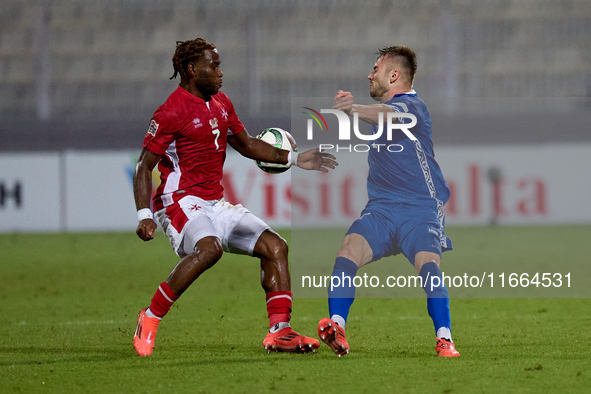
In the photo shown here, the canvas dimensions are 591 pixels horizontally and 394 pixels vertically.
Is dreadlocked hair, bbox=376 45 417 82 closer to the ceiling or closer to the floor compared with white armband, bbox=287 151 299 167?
closer to the ceiling

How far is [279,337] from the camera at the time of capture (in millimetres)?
4637

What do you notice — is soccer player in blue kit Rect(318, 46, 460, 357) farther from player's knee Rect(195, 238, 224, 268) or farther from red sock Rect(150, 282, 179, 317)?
red sock Rect(150, 282, 179, 317)

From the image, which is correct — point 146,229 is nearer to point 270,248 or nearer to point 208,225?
point 208,225

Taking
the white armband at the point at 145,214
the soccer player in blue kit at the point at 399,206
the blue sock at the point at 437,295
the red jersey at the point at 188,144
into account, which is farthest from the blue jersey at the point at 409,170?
the white armband at the point at 145,214

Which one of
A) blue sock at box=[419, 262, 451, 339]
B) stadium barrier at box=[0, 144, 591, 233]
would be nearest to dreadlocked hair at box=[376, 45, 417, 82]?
blue sock at box=[419, 262, 451, 339]

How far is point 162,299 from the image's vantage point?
15.1 feet

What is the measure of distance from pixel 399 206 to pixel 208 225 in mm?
1118

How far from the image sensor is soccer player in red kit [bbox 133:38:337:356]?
458 centimetres

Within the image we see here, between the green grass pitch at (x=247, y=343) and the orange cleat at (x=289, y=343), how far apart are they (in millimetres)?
65

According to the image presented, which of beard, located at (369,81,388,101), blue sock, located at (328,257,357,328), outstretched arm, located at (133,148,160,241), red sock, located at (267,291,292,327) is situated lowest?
red sock, located at (267,291,292,327)

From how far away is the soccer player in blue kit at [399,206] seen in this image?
433 centimetres

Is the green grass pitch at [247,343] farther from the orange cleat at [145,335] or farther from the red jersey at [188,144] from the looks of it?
the red jersey at [188,144]

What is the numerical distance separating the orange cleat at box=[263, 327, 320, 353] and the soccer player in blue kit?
0.83 ft

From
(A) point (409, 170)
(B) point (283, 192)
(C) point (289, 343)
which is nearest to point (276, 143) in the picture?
(A) point (409, 170)
